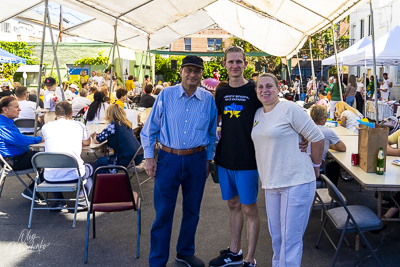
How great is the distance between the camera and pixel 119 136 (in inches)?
208

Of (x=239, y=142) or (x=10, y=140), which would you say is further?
(x=10, y=140)

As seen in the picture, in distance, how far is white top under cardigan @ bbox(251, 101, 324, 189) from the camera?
2.90 m

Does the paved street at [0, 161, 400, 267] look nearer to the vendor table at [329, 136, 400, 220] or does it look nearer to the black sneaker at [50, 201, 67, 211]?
the black sneaker at [50, 201, 67, 211]

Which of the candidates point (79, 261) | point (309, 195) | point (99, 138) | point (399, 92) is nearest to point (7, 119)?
point (99, 138)

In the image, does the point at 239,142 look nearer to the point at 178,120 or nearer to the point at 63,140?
the point at 178,120

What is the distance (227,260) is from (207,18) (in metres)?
10.1

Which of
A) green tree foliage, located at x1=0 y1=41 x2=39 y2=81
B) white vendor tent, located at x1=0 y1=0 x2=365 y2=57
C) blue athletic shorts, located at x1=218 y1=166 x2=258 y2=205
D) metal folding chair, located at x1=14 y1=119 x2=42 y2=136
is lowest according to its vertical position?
blue athletic shorts, located at x1=218 y1=166 x2=258 y2=205

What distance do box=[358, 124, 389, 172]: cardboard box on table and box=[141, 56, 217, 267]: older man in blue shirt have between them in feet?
4.62

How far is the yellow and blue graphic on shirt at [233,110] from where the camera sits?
3.31 metres

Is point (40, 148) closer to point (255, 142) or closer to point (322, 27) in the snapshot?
point (255, 142)

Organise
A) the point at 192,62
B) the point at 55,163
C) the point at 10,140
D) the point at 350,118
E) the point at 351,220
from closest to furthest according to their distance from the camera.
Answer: the point at 192,62 < the point at 351,220 < the point at 55,163 < the point at 10,140 < the point at 350,118

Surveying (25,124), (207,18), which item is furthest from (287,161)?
(207,18)

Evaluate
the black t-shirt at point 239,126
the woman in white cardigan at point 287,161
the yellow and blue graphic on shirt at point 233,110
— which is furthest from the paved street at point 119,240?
the yellow and blue graphic on shirt at point 233,110

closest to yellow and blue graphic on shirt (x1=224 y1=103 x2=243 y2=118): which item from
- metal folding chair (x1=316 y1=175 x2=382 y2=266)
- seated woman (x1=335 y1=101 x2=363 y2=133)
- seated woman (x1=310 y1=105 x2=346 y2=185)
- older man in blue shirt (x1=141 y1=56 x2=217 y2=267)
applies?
older man in blue shirt (x1=141 y1=56 x2=217 y2=267)
